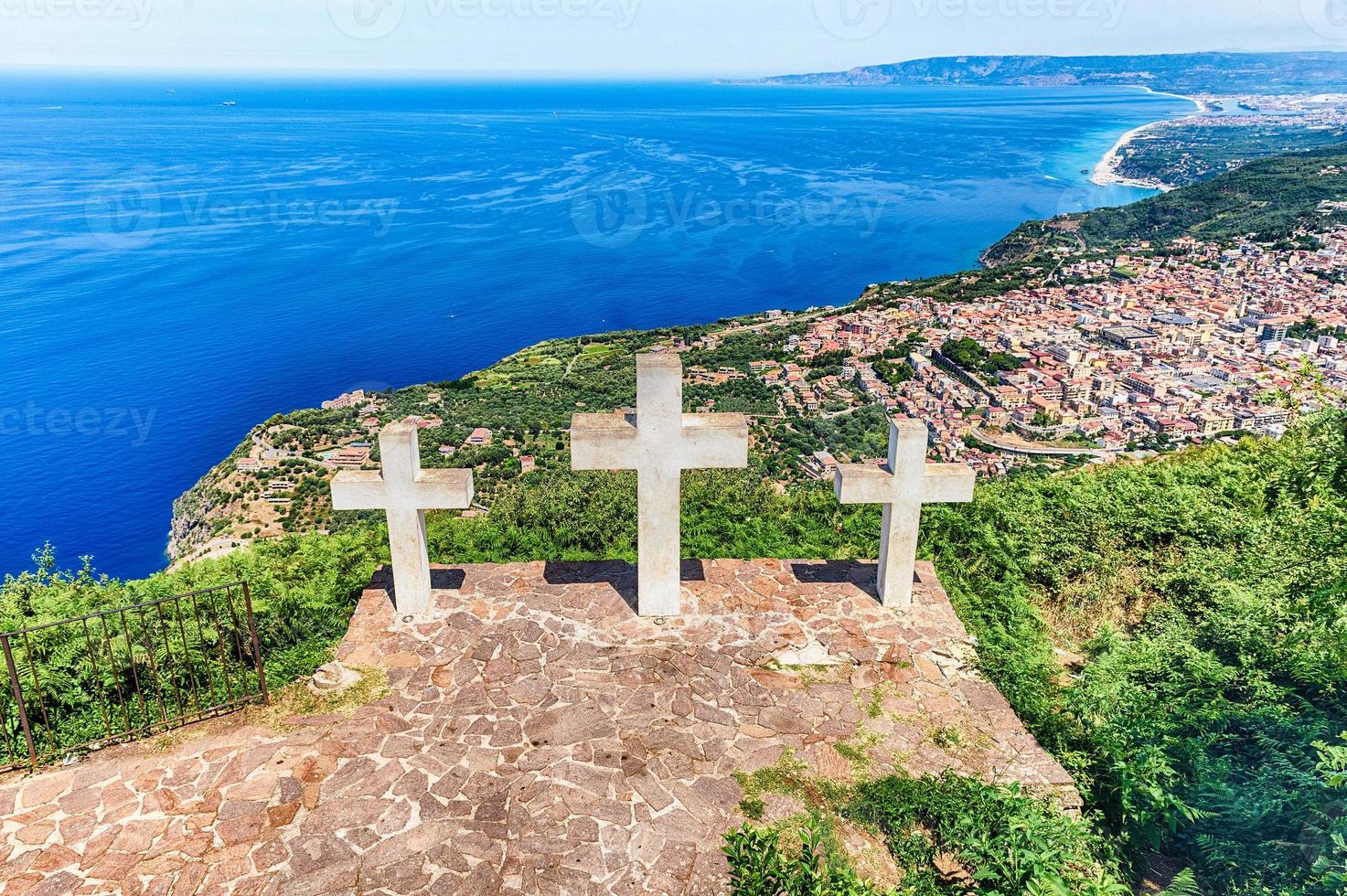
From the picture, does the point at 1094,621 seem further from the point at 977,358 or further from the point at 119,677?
the point at 977,358

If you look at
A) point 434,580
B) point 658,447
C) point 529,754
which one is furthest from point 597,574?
point 529,754

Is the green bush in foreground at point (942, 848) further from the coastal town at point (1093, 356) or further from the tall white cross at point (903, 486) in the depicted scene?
the coastal town at point (1093, 356)

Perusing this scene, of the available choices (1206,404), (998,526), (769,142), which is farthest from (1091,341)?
(769,142)

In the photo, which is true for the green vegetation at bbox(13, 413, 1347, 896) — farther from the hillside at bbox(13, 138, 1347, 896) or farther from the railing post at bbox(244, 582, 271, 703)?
the railing post at bbox(244, 582, 271, 703)

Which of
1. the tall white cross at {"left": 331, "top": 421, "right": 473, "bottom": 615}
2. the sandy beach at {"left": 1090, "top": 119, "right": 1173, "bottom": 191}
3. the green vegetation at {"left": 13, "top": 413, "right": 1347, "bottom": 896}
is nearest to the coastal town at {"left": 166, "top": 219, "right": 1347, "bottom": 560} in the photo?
the green vegetation at {"left": 13, "top": 413, "right": 1347, "bottom": 896}

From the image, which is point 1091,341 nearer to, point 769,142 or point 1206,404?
point 1206,404

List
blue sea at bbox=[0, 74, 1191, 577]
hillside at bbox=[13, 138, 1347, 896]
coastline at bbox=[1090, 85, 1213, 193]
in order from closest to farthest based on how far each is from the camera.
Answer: hillside at bbox=[13, 138, 1347, 896] → blue sea at bbox=[0, 74, 1191, 577] → coastline at bbox=[1090, 85, 1213, 193]

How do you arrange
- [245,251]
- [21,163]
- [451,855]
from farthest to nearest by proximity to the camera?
1. [21,163]
2. [245,251]
3. [451,855]
